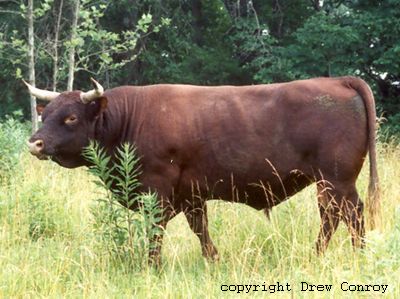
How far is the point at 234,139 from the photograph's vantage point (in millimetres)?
5961

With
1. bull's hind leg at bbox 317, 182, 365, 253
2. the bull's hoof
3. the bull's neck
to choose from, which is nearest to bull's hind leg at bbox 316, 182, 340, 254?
bull's hind leg at bbox 317, 182, 365, 253

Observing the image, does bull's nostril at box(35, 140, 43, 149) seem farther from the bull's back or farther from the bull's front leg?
the bull's front leg

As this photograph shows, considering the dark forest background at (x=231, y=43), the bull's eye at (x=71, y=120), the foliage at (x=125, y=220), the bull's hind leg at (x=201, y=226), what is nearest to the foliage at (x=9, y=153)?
the bull's eye at (x=71, y=120)

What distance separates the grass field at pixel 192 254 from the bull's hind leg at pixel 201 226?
0.10 m

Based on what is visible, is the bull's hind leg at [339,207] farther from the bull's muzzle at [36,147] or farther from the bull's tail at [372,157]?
the bull's muzzle at [36,147]

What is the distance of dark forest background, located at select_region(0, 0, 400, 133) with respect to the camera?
48.5ft

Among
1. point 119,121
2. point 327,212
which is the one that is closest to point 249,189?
point 327,212

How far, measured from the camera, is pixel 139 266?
550cm

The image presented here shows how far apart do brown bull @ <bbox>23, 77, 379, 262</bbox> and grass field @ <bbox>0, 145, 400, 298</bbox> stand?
278 mm

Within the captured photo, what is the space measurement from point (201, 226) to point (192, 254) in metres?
0.27

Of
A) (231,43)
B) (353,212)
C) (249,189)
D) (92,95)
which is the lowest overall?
(353,212)

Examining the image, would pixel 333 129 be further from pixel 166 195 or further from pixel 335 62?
pixel 335 62

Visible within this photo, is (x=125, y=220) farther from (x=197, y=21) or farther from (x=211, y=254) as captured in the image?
(x=197, y=21)

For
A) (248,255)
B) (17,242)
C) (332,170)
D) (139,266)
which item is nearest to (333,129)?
(332,170)
